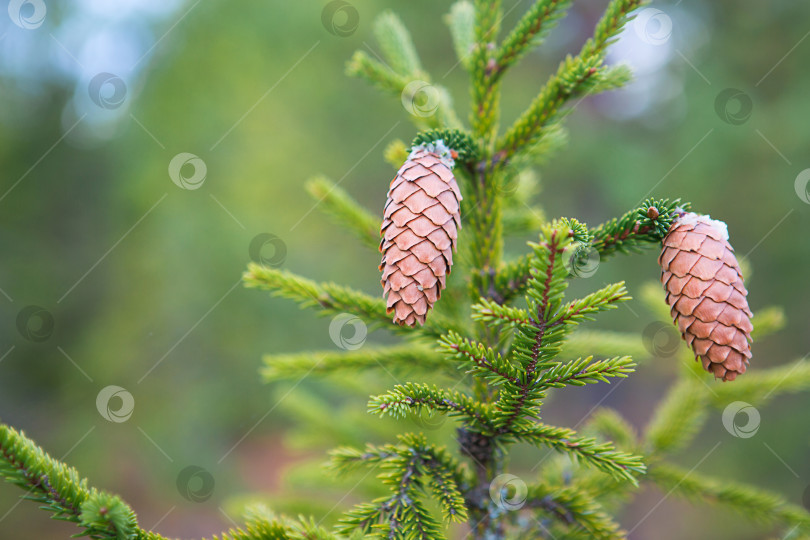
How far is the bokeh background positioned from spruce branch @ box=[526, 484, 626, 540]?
241cm

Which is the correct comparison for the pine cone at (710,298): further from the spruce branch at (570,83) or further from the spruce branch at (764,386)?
the spruce branch at (764,386)

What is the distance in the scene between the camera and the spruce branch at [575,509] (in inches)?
35.0

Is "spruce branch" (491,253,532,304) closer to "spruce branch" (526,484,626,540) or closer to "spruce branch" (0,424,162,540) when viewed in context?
"spruce branch" (526,484,626,540)

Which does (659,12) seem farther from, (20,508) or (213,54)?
(20,508)

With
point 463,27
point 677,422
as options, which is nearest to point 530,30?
point 463,27

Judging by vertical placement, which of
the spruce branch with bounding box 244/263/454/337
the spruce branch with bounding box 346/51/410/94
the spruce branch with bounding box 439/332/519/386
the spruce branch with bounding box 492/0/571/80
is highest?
the spruce branch with bounding box 492/0/571/80

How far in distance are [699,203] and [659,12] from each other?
157 centimetres

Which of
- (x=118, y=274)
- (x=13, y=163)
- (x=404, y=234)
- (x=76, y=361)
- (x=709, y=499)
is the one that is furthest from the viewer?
(x=118, y=274)

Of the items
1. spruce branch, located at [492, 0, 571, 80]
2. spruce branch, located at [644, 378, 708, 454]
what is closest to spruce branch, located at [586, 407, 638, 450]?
spruce branch, located at [644, 378, 708, 454]

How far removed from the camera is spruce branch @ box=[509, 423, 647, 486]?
0.74m

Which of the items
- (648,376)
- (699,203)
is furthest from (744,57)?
(648,376)

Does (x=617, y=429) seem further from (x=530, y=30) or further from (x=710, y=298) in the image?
(x=530, y=30)

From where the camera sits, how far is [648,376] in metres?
5.08

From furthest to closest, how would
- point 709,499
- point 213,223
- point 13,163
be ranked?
point 213,223 < point 13,163 < point 709,499
